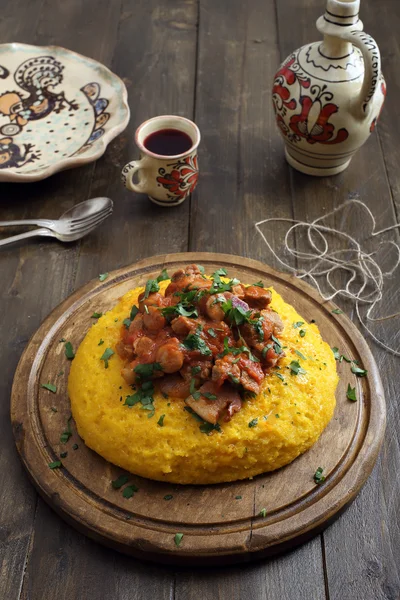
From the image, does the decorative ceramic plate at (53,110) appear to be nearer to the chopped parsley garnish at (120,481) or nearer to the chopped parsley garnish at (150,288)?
the chopped parsley garnish at (150,288)

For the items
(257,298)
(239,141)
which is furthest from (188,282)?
(239,141)

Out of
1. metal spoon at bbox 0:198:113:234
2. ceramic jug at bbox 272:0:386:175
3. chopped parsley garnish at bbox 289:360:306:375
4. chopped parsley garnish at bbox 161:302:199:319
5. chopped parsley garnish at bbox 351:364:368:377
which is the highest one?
ceramic jug at bbox 272:0:386:175

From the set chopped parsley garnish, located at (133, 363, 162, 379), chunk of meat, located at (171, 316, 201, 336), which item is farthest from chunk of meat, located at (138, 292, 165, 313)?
chopped parsley garnish, located at (133, 363, 162, 379)

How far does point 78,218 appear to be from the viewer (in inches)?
125

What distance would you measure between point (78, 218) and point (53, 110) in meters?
0.90

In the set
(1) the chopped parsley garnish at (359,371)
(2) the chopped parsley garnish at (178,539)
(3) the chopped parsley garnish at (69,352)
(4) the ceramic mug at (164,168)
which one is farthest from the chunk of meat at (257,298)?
(4) the ceramic mug at (164,168)

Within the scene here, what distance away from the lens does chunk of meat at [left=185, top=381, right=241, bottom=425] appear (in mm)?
2104

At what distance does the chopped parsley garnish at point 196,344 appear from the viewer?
7.03 ft

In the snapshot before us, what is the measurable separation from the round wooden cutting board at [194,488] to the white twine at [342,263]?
40 centimetres

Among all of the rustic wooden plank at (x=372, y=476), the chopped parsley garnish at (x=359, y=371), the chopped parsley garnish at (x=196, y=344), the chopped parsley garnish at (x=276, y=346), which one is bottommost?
the rustic wooden plank at (x=372, y=476)

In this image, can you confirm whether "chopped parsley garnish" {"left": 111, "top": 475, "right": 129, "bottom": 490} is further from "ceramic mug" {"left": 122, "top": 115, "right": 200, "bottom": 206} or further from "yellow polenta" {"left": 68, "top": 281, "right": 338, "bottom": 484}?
"ceramic mug" {"left": 122, "top": 115, "right": 200, "bottom": 206}

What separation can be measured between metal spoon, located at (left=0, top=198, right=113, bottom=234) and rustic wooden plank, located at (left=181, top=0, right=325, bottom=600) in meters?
0.49

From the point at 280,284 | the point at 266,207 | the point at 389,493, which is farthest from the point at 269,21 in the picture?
the point at 389,493

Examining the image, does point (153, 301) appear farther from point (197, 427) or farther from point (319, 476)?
point (319, 476)
